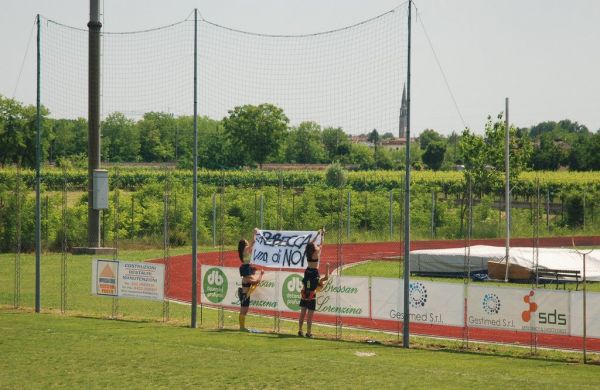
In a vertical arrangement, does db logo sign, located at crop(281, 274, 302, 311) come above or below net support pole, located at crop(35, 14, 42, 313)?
below

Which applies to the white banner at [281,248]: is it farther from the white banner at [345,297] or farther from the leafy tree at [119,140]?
the leafy tree at [119,140]

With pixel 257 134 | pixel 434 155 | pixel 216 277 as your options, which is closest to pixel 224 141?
pixel 257 134

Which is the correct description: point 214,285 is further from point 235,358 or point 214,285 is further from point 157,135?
point 157,135

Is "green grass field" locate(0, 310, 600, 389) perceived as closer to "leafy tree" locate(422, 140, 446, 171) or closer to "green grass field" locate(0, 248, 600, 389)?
"green grass field" locate(0, 248, 600, 389)

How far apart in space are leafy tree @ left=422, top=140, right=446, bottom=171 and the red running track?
269 ft

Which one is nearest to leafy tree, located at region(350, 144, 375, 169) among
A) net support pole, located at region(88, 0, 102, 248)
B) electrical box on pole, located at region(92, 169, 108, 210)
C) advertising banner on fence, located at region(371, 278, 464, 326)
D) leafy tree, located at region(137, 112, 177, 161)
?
leafy tree, located at region(137, 112, 177, 161)

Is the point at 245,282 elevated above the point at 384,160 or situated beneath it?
situated beneath

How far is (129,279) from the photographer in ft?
77.2

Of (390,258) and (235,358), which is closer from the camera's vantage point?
(235,358)

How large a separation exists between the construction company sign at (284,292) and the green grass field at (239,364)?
127 cm

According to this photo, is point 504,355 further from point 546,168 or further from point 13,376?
point 546,168

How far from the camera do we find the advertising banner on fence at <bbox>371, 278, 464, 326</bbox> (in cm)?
1922

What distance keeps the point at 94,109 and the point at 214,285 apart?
1885cm

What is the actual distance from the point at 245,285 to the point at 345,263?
17.1 meters
